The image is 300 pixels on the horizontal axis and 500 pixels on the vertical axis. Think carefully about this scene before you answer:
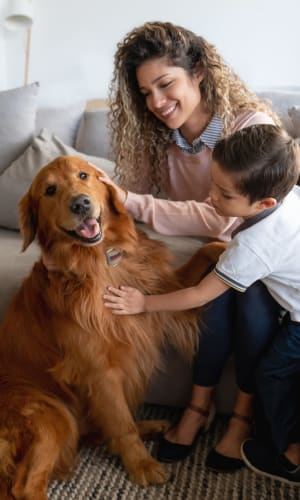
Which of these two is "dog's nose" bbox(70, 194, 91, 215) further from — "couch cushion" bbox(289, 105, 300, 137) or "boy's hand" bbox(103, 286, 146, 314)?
"couch cushion" bbox(289, 105, 300, 137)

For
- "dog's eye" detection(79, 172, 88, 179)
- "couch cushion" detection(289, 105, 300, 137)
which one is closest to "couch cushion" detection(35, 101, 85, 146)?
"couch cushion" detection(289, 105, 300, 137)

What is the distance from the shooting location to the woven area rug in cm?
153

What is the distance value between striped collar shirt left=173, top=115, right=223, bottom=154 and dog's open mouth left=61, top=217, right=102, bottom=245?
0.58m

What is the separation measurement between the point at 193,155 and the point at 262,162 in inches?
23.9

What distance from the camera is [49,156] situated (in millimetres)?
2373

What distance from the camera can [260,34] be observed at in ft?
9.45

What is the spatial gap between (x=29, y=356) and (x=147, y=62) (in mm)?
1035

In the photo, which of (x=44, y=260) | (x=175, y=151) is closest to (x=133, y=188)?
(x=175, y=151)

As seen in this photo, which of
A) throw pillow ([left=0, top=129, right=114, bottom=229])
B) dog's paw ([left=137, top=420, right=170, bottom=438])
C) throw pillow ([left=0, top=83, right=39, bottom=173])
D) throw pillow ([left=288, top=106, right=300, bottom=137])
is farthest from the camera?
throw pillow ([left=0, top=83, right=39, bottom=173])

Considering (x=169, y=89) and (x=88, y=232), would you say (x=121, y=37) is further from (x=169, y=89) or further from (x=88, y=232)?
(x=88, y=232)

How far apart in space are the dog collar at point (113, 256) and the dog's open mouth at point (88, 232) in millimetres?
115

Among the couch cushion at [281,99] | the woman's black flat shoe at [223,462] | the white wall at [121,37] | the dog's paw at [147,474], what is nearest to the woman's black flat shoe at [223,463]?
the woman's black flat shoe at [223,462]

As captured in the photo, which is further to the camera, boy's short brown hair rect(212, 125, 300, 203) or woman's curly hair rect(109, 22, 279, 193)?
woman's curly hair rect(109, 22, 279, 193)

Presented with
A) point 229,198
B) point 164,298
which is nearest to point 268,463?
point 164,298
